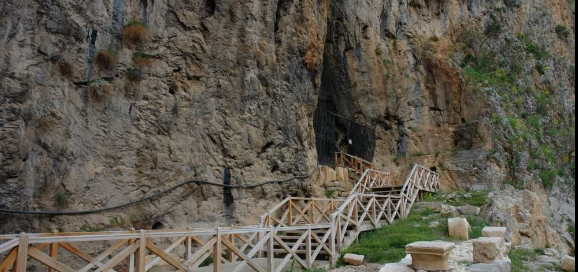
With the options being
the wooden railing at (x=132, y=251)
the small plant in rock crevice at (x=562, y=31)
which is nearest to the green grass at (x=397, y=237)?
the wooden railing at (x=132, y=251)

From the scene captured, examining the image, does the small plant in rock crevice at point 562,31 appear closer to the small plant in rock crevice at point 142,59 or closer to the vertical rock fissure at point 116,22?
the small plant in rock crevice at point 142,59

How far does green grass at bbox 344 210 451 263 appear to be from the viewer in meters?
9.21

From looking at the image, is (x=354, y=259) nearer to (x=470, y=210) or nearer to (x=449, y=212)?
(x=449, y=212)

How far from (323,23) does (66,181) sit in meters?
10.8

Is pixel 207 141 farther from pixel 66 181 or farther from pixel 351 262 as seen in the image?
pixel 351 262

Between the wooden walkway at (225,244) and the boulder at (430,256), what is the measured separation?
7.29 feet

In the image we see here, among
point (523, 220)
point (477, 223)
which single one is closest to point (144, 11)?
point (477, 223)

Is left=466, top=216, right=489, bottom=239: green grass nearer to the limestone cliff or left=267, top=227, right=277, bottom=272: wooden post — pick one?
the limestone cliff

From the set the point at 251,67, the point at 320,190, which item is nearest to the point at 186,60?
the point at 251,67

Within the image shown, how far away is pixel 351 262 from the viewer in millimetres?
9094

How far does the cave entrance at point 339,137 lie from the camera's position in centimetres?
1962

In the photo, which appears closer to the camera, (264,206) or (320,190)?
(264,206)

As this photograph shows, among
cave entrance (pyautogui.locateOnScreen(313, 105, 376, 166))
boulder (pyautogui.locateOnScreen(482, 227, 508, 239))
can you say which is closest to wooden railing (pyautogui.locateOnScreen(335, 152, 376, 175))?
cave entrance (pyautogui.locateOnScreen(313, 105, 376, 166))

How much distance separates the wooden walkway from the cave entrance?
249 cm
